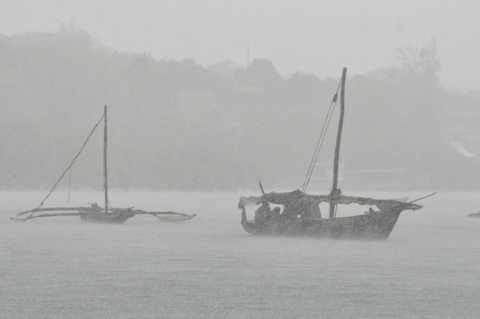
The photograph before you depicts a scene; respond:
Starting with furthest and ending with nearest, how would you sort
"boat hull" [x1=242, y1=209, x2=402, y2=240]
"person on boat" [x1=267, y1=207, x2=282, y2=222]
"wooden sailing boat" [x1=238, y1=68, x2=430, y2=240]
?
"person on boat" [x1=267, y1=207, x2=282, y2=222] < "boat hull" [x1=242, y1=209, x2=402, y2=240] < "wooden sailing boat" [x1=238, y1=68, x2=430, y2=240]

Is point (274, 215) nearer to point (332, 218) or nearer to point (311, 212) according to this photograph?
point (311, 212)

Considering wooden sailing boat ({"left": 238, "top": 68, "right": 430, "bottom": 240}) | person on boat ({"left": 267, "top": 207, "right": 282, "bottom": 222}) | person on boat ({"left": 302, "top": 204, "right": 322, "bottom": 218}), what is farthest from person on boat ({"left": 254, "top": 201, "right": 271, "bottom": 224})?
person on boat ({"left": 302, "top": 204, "right": 322, "bottom": 218})

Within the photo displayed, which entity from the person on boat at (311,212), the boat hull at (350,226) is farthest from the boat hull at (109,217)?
the person on boat at (311,212)

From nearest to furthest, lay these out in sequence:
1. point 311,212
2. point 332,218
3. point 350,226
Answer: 1. point 332,218
2. point 350,226
3. point 311,212

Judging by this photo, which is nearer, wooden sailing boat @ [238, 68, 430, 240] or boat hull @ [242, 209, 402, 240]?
wooden sailing boat @ [238, 68, 430, 240]

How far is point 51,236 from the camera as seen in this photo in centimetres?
5181

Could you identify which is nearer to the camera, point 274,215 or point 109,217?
point 274,215

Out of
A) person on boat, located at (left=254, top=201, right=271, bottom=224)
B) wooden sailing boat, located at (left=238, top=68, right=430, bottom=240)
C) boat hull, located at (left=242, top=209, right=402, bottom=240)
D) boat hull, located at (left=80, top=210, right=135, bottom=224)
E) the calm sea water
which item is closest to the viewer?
the calm sea water

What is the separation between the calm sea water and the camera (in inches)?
960

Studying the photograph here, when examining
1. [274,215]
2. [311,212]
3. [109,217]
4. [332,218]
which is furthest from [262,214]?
[109,217]

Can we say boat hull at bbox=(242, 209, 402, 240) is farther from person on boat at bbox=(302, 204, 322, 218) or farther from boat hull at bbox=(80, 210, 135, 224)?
boat hull at bbox=(80, 210, 135, 224)

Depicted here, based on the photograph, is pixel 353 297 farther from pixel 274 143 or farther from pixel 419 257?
pixel 274 143

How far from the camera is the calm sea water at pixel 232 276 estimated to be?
24.4m

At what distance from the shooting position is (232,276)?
31562 millimetres
